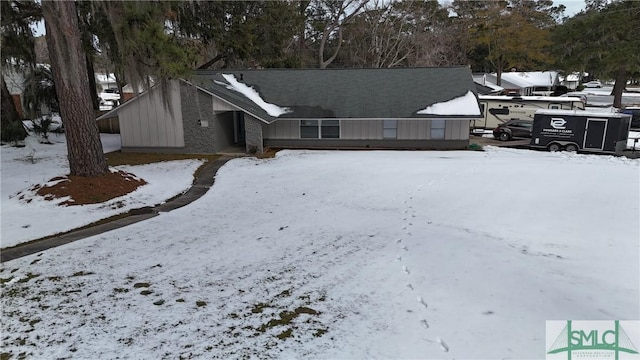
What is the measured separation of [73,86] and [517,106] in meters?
24.9

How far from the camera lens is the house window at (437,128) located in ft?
73.6

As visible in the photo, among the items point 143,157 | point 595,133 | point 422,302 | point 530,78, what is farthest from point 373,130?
point 530,78

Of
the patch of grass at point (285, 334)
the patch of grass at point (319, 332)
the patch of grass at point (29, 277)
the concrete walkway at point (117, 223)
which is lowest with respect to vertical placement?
the patch of grass at point (285, 334)

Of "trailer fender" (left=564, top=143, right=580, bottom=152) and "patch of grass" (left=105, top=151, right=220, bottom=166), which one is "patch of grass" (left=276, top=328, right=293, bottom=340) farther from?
"trailer fender" (left=564, top=143, right=580, bottom=152)

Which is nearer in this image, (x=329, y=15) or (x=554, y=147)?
(x=554, y=147)

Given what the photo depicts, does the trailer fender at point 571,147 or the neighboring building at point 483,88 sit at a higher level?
the neighboring building at point 483,88

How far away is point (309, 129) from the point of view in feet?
76.1

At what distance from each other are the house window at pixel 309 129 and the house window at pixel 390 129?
3599 mm

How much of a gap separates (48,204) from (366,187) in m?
9.53

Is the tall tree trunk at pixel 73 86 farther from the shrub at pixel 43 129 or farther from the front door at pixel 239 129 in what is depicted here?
the shrub at pixel 43 129

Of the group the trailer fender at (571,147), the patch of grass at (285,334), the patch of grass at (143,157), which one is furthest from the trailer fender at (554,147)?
the patch of grass at (285,334)

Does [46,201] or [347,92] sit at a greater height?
[347,92]

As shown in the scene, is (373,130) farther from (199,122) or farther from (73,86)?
(73,86)

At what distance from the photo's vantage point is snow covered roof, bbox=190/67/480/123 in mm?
21753
